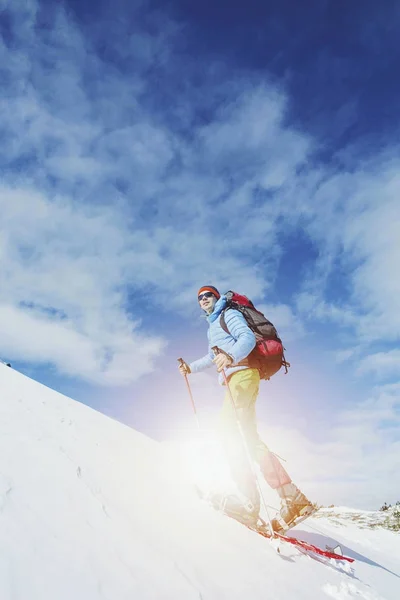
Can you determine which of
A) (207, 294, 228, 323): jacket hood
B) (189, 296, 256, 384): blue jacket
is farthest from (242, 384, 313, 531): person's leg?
(207, 294, 228, 323): jacket hood

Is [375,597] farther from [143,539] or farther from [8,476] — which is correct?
[8,476]

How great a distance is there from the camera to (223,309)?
18.5 feet

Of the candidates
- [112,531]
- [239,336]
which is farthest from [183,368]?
[112,531]

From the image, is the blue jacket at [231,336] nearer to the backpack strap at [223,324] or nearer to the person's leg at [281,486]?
the backpack strap at [223,324]

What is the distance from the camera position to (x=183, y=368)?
20.2 feet

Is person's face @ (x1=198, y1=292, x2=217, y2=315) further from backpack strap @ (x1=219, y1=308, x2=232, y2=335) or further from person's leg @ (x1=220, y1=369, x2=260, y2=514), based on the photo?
person's leg @ (x1=220, y1=369, x2=260, y2=514)

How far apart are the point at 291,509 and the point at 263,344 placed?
7.23ft

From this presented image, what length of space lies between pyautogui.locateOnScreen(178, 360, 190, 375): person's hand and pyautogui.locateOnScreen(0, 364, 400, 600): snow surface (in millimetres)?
1276

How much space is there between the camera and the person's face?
Result: 19.6 feet

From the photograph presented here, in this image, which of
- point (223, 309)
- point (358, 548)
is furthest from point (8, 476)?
point (358, 548)

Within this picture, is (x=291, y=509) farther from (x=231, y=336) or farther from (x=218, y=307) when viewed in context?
(x=218, y=307)

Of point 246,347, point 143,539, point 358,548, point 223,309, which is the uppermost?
point 223,309

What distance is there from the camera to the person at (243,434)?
4750mm

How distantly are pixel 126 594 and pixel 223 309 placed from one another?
4005 millimetres
